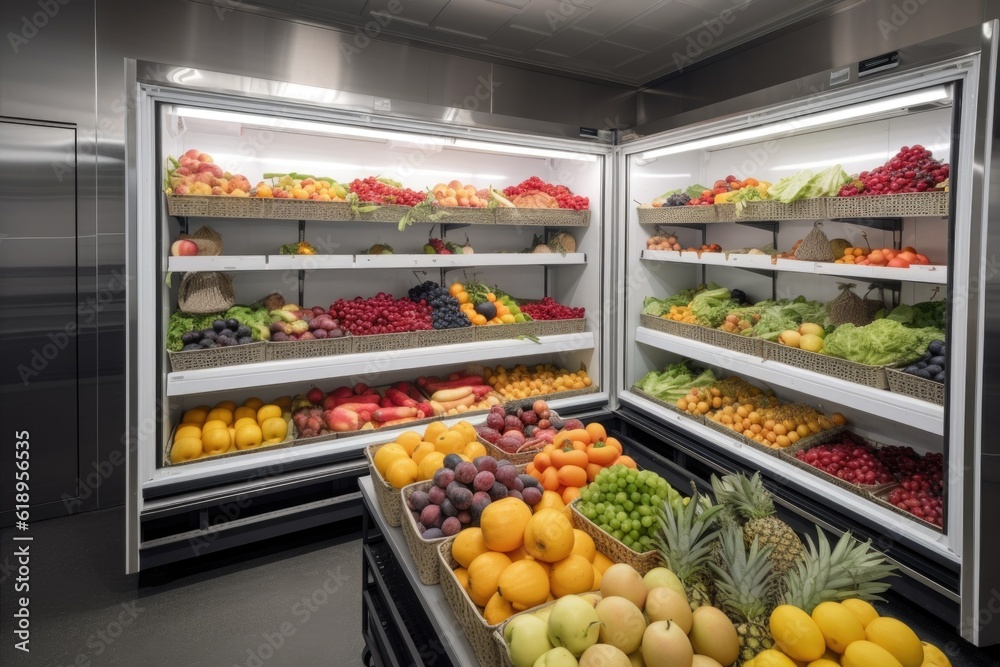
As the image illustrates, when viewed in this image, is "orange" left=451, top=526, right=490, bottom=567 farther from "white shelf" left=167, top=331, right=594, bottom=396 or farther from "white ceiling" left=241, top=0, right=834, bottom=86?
"white ceiling" left=241, top=0, right=834, bottom=86

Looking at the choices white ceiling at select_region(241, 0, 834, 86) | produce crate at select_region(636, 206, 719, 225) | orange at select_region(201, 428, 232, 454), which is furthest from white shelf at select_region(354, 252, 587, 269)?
white ceiling at select_region(241, 0, 834, 86)

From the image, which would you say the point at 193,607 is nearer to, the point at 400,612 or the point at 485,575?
the point at 400,612

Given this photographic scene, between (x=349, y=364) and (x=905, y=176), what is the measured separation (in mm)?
3246

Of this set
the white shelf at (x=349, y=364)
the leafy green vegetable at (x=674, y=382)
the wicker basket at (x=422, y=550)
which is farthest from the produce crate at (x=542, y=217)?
the wicker basket at (x=422, y=550)

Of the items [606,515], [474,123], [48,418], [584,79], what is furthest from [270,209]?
[584,79]

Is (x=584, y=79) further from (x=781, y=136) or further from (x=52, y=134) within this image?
(x=52, y=134)

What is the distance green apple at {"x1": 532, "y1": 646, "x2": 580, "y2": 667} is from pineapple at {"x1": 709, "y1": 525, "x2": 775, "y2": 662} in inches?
16.9

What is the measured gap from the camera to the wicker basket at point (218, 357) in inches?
123

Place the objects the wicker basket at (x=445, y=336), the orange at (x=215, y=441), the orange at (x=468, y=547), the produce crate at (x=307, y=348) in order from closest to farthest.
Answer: the orange at (x=468, y=547)
the orange at (x=215, y=441)
the produce crate at (x=307, y=348)
the wicker basket at (x=445, y=336)

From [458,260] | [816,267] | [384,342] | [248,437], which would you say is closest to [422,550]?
[248,437]

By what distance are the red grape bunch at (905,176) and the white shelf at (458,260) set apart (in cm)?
195

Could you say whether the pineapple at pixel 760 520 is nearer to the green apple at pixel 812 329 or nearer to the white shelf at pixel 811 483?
the white shelf at pixel 811 483

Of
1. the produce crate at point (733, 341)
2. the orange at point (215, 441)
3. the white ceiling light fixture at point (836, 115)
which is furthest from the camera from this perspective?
the produce crate at point (733, 341)

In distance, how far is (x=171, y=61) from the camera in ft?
12.4
